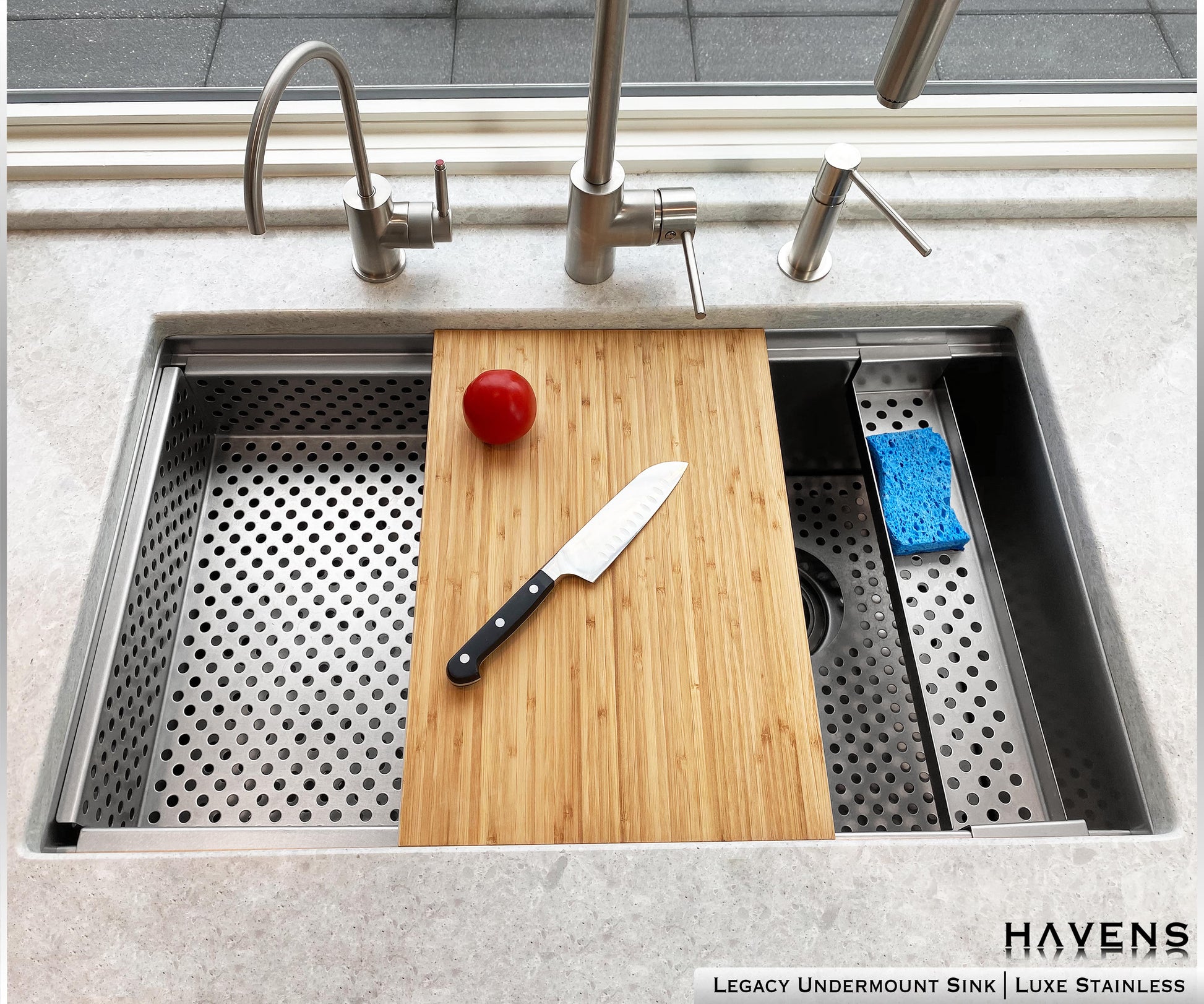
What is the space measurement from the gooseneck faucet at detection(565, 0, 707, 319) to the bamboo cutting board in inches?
3.4

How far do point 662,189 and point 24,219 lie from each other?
68 centimetres

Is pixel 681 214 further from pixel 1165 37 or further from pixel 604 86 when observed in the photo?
pixel 1165 37

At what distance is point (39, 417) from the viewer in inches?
29.6

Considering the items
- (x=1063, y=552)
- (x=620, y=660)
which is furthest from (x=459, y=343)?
(x=1063, y=552)

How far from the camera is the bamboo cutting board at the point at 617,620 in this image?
0.62 metres

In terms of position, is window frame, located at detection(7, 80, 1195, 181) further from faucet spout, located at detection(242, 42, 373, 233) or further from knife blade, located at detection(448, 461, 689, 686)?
knife blade, located at detection(448, 461, 689, 686)

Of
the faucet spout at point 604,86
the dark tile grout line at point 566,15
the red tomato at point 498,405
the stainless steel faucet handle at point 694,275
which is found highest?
the dark tile grout line at point 566,15

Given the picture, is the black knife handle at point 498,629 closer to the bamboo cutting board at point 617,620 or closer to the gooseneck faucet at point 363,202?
the bamboo cutting board at point 617,620

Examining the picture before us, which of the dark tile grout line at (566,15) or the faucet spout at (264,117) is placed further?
the dark tile grout line at (566,15)

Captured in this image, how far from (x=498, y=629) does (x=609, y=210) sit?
40cm

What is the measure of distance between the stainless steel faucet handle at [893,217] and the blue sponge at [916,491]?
22cm

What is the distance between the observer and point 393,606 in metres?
0.84

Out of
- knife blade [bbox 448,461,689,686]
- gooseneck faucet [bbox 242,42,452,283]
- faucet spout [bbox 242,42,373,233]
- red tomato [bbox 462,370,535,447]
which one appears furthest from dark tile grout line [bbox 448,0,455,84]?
knife blade [bbox 448,461,689,686]

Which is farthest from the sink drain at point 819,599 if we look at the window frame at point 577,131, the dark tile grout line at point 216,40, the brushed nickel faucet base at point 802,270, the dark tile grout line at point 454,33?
the dark tile grout line at point 216,40
